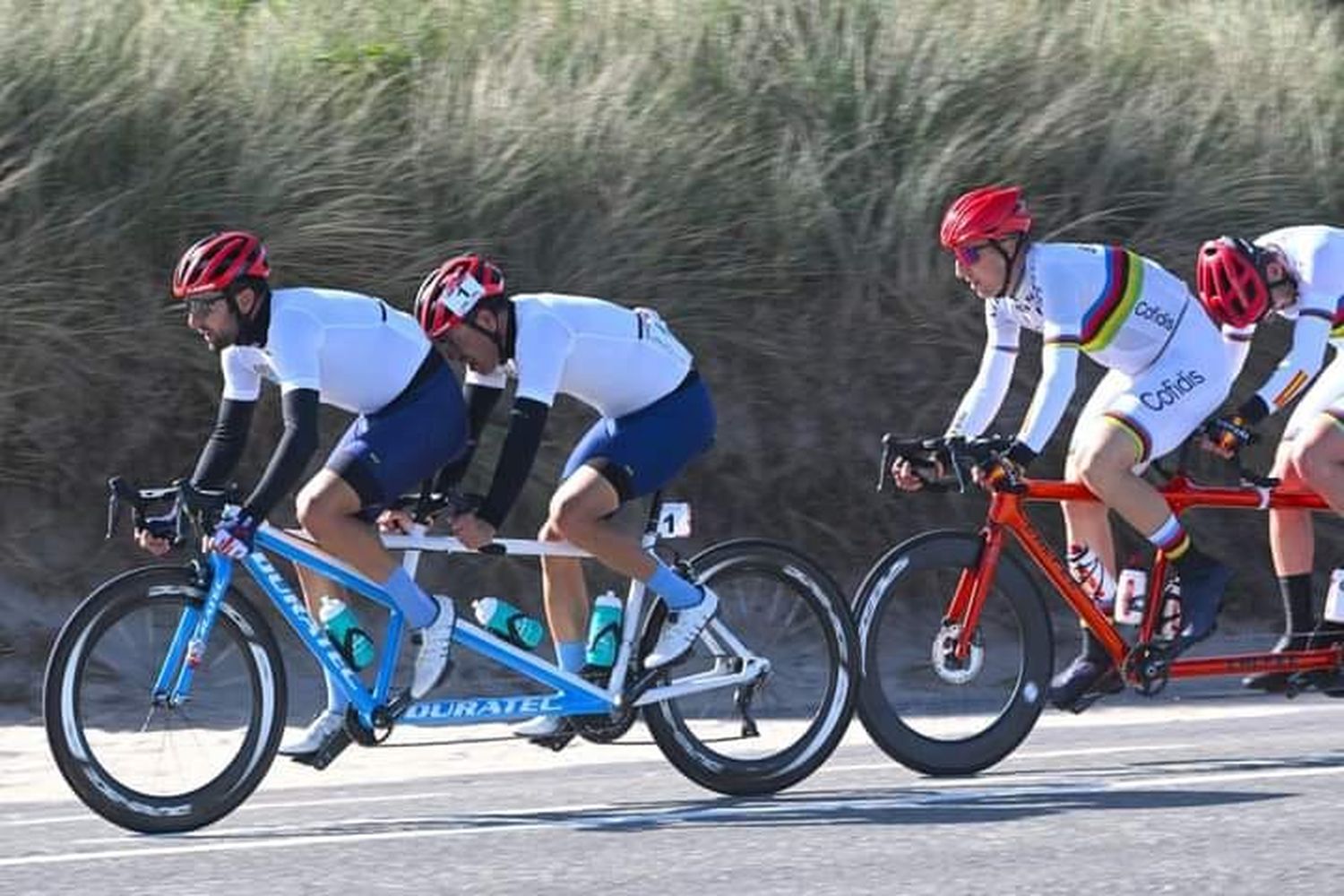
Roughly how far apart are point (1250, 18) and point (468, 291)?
349 inches

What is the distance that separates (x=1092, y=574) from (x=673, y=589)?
1.71 m

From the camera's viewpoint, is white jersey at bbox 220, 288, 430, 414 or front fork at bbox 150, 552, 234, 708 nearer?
front fork at bbox 150, 552, 234, 708

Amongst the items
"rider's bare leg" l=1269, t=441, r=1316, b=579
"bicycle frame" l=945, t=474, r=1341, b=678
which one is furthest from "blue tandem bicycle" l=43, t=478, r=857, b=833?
"rider's bare leg" l=1269, t=441, r=1316, b=579

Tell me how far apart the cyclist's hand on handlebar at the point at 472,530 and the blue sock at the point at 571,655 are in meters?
0.63

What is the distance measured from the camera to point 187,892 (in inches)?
271

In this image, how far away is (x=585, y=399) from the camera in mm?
8609

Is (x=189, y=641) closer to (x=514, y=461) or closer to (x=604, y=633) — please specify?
(x=514, y=461)

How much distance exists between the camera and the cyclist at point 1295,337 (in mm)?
9352

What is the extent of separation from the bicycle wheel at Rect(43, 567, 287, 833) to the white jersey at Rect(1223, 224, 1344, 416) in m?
3.80

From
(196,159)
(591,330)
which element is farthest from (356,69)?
(591,330)

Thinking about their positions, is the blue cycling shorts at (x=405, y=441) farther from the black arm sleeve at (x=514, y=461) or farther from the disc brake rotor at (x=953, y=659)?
the disc brake rotor at (x=953, y=659)

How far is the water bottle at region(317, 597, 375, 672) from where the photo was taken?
26.8 feet

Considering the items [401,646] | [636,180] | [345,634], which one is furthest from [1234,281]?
[636,180]

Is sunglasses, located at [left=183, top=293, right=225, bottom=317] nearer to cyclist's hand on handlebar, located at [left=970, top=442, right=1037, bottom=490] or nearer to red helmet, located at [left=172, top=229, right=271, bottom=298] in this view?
red helmet, located at [left=172, top=229, right=271, bottom=298]
